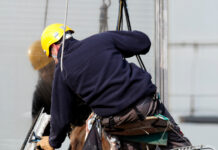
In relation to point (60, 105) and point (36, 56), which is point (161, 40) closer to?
point (36, 56)

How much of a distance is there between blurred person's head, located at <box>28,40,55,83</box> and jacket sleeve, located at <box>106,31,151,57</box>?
4.41 feet

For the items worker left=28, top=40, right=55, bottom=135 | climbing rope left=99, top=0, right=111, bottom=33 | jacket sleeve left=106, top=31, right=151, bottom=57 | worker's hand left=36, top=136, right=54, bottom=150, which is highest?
climbing rope left=99, top=0, right=111, bottom=33

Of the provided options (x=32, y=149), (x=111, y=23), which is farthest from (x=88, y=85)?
(x=111, y=23)

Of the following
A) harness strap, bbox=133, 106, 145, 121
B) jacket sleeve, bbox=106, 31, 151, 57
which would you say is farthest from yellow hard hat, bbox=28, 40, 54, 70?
harness strap, bbox=133, 106, 145, 121

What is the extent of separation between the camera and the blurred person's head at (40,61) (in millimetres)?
3307

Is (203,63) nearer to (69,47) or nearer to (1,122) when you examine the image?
(69,47)

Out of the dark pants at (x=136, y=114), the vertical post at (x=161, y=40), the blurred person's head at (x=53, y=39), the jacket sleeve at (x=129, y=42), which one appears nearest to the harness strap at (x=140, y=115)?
the dark pants at (x=136, y=114)

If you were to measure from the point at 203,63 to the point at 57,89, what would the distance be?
2140 mm

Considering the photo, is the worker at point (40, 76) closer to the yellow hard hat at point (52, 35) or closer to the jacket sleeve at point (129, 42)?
the yellow hard hat at point (52, 35)

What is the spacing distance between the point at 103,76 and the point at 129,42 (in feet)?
1.03

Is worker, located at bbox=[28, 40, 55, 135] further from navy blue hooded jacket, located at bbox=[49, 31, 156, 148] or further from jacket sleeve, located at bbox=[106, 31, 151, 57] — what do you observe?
jacket sleeve, located at bbox=[106, 31, 151, 57]

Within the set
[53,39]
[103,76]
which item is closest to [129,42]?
[103,76]

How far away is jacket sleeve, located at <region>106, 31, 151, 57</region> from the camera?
210cm

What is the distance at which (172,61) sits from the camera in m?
3.68
